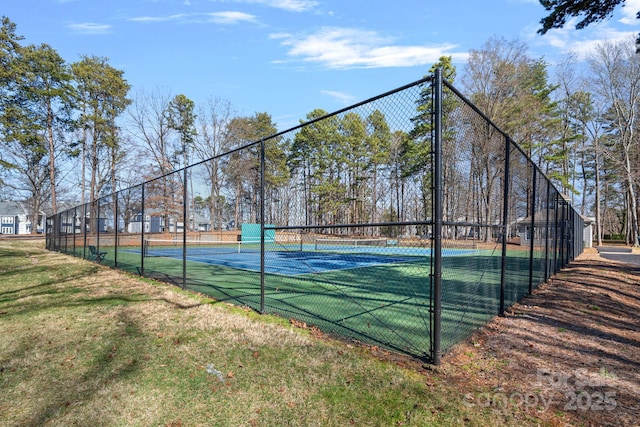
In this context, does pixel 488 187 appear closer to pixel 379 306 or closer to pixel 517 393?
pixel 379 306

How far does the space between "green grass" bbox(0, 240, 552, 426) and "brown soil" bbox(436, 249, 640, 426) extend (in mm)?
219

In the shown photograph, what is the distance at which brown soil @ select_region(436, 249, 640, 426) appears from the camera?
2400 mm

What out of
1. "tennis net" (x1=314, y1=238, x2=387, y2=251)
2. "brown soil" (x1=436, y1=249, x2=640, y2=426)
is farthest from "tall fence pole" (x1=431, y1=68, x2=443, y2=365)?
"tennis net" (x1=314, y1=238, x2=387, y2=251)

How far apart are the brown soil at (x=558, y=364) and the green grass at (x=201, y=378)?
0.22 metres

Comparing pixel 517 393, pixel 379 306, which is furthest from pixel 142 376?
pixel 379 306

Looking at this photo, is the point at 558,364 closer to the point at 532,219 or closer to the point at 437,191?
the point at 437,191

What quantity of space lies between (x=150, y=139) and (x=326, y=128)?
1332 inches

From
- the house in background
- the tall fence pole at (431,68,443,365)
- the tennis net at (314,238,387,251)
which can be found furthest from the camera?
the house in background

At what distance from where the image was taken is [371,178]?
4.99 metres

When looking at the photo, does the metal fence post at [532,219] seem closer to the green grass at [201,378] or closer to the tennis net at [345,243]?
the tennis net at [345,243]

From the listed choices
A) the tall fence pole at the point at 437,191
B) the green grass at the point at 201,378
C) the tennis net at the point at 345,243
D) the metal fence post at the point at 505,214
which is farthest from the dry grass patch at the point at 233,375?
the tennis net at the point at 345,243

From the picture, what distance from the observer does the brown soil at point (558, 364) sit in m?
2.40

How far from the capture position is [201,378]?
2.94 metres

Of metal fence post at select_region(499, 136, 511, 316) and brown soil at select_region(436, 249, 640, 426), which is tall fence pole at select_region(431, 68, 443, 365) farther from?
metal fence post at select_region(499, 136, 511, 316)
